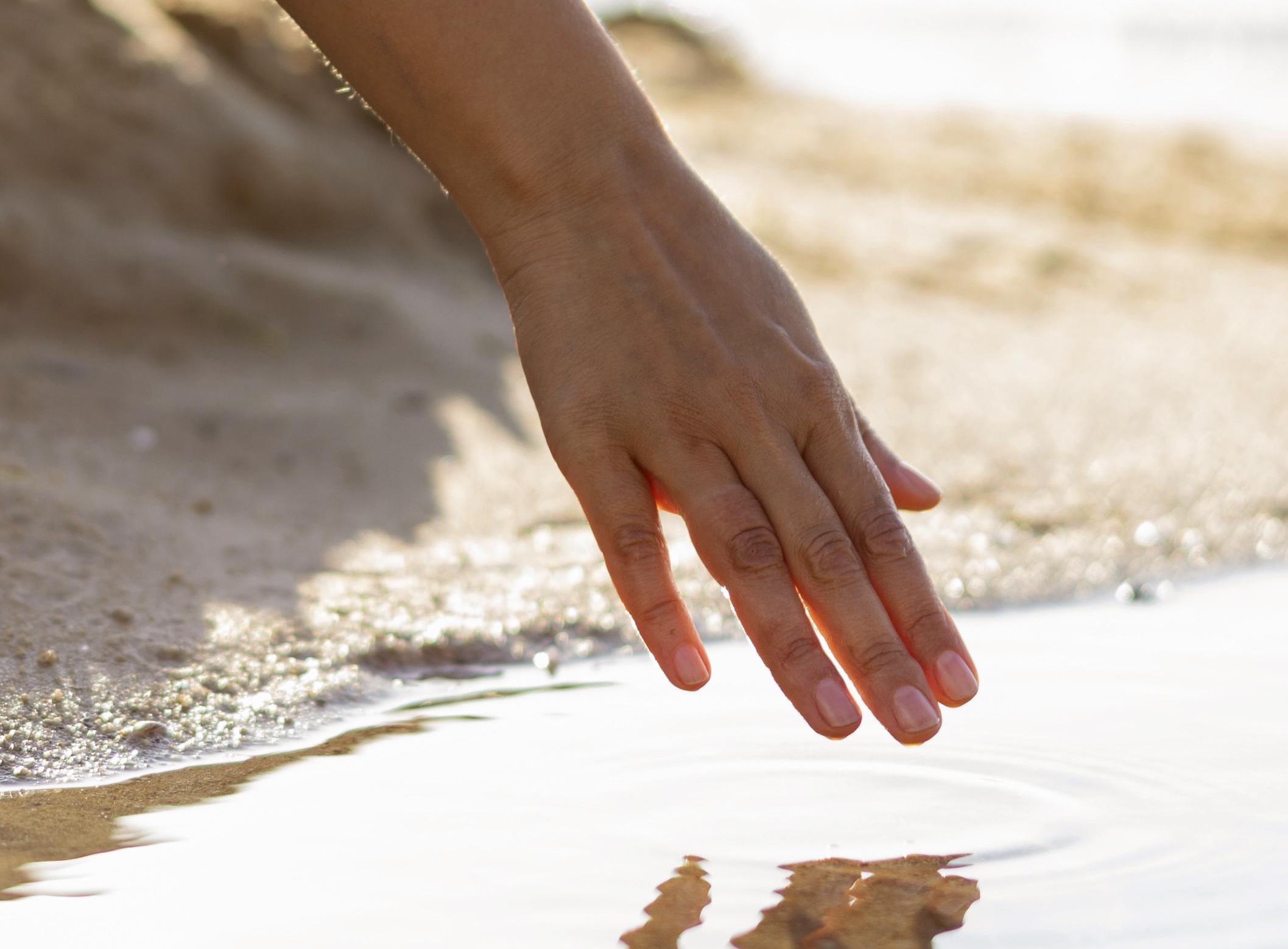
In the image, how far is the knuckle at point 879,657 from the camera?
1.33m

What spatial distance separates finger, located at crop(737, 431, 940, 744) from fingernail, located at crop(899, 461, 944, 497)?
0.20 m

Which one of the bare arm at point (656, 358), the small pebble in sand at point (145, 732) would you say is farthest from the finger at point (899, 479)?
the small pebble in sand at point (145, 732)

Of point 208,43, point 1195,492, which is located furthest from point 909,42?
point 1195,492

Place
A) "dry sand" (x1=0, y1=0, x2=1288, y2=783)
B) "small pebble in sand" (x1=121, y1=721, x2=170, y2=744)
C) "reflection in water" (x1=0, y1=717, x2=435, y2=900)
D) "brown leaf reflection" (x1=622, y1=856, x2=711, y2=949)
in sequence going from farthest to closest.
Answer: "dry sand" (x1=0, y1=0, x2=1288, y2=783)
"small pebble in sand" (x1=121, y1=721, x2=170, y2=744)
"reflection in water" (x1=0, y1=717, x2=435, y2=900)
"brown leaf reflection" (x1=622, y1=856, x2=711, y2=949)

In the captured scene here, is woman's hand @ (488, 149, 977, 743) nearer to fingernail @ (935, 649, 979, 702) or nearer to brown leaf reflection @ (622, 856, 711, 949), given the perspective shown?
fingernail @ (935, 649, 979, 702)

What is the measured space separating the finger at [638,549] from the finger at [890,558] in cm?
17

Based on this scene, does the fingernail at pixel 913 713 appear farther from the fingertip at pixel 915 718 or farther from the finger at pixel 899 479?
the finger at pixel 899 479

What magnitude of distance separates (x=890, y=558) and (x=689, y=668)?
0.71 ft

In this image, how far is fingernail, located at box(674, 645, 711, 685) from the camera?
1.34m

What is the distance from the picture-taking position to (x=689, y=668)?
1.35m

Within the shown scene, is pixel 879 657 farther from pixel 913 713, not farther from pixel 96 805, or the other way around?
pixel 96 805

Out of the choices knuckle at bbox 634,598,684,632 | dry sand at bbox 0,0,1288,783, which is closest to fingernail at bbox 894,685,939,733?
knuckle at bbox 634,598,684,632

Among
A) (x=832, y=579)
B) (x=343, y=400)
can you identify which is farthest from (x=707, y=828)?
(x=343, y=400)

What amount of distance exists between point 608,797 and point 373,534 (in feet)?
3.43
